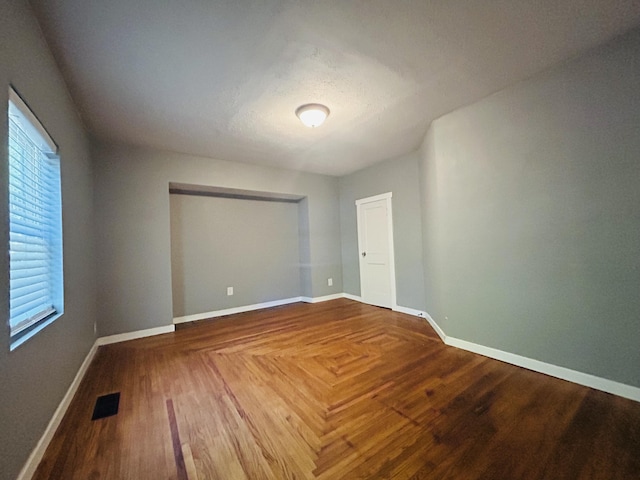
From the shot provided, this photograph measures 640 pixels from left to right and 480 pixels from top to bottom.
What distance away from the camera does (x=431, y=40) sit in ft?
5.51

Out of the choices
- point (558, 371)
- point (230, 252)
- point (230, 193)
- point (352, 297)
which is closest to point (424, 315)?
point (352, 297)

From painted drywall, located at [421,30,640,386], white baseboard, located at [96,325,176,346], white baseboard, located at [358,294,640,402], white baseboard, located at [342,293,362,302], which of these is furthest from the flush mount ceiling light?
white baseboard, located at [342,293,362,302]

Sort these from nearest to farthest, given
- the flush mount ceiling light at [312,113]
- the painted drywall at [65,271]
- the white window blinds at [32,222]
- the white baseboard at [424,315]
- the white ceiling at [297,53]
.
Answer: the painted drywall at [65,271] → the white window blinds at [32,222] → the white ceiling at [297,53] → the flush mount ceiling light at [312,113] → the white baseboard at [424,315]

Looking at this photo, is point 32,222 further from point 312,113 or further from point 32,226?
point 312,113

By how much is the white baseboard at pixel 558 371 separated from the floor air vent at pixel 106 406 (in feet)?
10.1

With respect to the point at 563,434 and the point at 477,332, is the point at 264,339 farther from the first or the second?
the point at 563,434

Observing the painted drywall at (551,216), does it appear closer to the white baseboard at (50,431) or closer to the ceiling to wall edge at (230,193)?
the ceiling to wall edge at (230,193)

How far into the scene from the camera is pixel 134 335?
3.12 meters

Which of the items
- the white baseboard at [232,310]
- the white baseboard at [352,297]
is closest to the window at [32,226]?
the white baseboard at [232,310]

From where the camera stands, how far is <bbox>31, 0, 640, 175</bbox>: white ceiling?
1.44 meters

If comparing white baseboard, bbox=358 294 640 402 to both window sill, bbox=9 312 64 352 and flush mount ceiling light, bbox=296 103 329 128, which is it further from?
window sill, bbox=9 312 64 352

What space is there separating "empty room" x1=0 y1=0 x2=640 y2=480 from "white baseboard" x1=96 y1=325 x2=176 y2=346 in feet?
0.08

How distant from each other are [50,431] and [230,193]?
3.44 metres

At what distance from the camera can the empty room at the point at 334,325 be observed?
1.30 m
